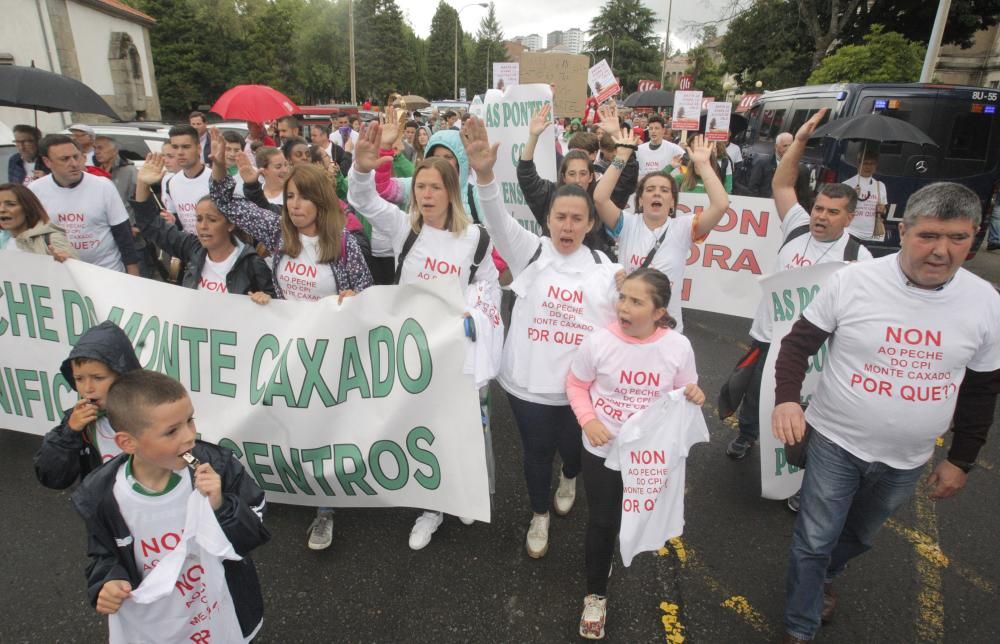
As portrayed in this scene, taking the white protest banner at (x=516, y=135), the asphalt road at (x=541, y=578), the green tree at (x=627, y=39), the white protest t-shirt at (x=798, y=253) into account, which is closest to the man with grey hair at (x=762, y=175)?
Answer: the white protest banner at (x=516, y=135)

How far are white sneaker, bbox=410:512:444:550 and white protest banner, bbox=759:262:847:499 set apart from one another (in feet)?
5.83

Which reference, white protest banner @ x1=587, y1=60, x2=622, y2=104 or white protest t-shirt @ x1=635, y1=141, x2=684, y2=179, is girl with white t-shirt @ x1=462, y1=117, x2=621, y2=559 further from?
white protest t-shirt @ x1=635, y1=141, x2=684, y2=179

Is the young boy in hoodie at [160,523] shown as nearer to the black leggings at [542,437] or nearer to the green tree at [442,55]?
the black leggings at [542,437]

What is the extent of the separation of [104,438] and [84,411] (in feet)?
0.57

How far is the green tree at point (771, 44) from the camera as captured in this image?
24.7m

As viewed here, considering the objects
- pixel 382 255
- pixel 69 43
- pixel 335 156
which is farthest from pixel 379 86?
pixel 382 255

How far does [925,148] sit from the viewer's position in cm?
759

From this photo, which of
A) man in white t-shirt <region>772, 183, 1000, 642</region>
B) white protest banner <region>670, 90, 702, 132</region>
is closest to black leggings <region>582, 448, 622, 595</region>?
man in white t-shirt <region>772, 183, 1000, 642</region>

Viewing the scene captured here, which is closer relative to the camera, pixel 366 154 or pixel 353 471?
pixel 353 471

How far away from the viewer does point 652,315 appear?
2.34 metres

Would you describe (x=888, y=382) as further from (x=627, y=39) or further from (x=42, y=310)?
(x=627, y=39)

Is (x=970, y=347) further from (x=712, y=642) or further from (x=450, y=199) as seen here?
(x=450, y=199)

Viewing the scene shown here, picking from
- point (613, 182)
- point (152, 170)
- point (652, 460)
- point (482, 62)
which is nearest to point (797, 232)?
point (613, 182)

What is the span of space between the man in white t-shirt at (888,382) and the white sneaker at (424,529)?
5.59 ft
